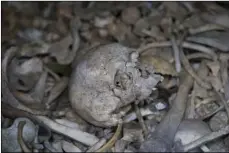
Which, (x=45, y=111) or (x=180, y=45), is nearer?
(x=45, y=111)

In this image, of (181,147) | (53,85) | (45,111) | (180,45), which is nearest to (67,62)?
(53,85)

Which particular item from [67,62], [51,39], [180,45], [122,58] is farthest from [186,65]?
[51,39]

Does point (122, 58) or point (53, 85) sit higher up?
point (122, 58)

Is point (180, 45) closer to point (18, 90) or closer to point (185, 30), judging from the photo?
point (185, 30)

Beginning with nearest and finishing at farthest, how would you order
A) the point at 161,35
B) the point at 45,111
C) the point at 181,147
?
the point at 181,147 < the point at 45,111 < the point at 161,35

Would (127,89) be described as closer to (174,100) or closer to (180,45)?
(174,100)

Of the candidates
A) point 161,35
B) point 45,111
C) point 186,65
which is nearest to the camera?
point 45,111
